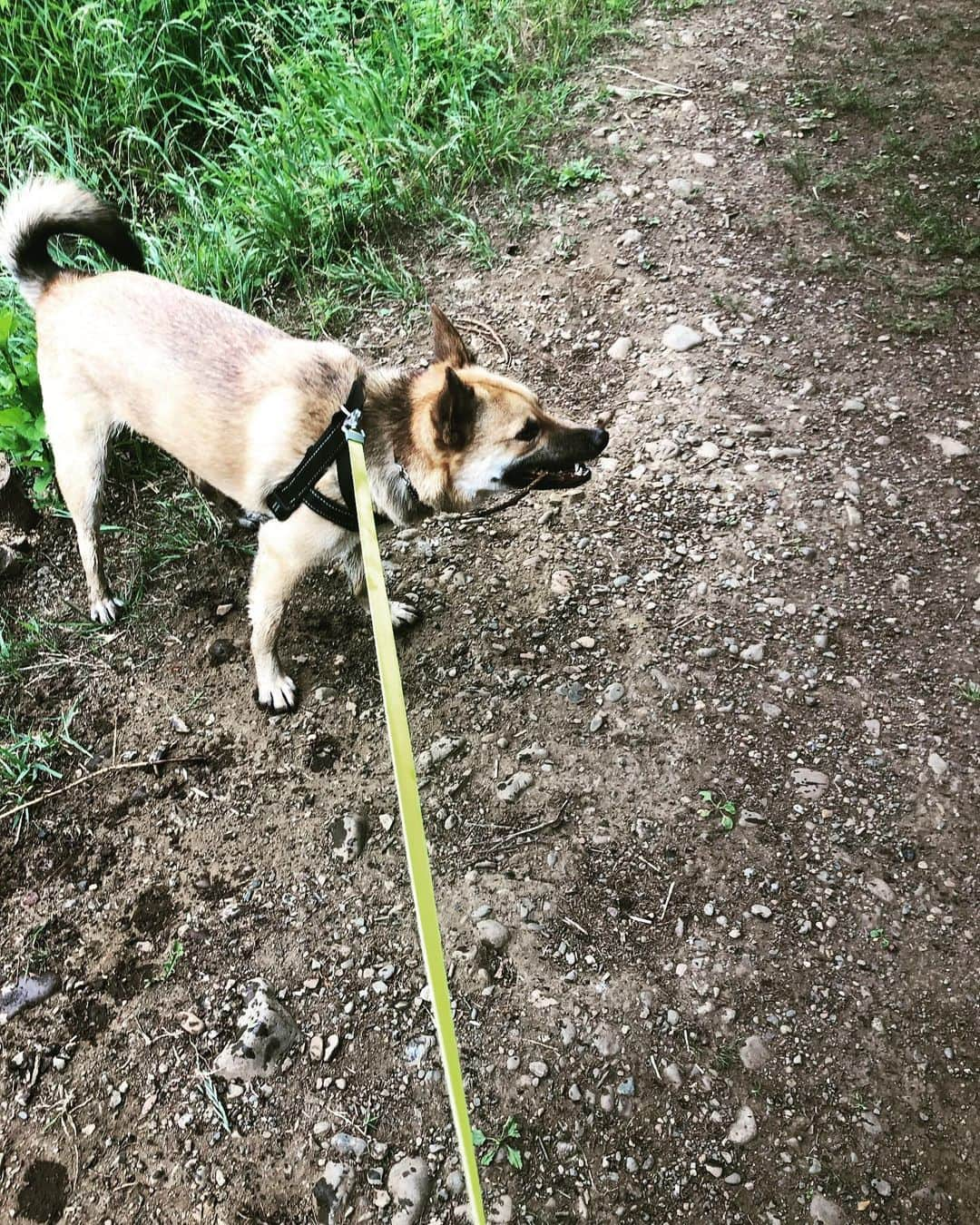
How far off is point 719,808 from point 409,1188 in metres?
1.34

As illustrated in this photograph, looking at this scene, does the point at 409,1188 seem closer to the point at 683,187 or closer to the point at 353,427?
the point at 353,427

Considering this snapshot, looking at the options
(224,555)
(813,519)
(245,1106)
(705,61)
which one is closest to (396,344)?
(224,555)

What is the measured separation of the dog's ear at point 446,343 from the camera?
2840mm

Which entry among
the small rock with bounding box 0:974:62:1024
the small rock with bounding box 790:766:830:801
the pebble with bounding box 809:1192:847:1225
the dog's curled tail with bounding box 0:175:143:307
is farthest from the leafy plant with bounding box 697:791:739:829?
the dog's curled tail with bounding box 0:175:143:307

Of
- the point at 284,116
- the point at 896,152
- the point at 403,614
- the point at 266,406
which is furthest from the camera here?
the point at 284,116

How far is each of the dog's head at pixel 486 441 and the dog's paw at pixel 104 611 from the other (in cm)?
149

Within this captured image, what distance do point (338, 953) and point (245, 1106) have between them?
445mm

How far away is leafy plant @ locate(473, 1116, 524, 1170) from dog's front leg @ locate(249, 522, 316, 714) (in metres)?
1.55

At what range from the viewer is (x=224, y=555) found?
138 inches

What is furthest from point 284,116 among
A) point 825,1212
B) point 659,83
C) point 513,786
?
point 825,1212

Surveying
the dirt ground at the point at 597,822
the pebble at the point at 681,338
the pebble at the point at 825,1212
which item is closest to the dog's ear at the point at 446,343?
the dirt ground at the point at 597,822

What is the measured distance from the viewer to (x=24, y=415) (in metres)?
3.50

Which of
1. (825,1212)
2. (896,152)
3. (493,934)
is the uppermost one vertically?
(896,152)

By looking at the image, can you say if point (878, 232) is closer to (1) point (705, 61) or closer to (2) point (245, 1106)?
(1) point (705, 61)
